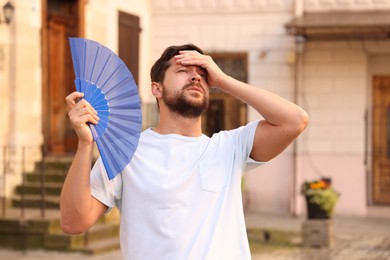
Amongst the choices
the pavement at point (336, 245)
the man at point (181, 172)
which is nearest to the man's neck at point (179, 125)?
the man at point (181, 172)

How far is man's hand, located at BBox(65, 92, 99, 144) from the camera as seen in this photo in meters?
3.05

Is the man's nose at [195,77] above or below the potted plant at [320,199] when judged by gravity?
Result: above

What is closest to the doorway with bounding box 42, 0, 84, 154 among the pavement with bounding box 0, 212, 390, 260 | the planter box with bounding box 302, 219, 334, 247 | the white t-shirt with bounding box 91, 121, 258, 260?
the pavement with bounding box 0, 212, 390, 260

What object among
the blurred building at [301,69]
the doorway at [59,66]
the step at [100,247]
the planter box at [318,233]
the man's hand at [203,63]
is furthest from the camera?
the blurred building at [301,69]

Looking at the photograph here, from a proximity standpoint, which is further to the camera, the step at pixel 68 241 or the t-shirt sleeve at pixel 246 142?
the step at pixel 68 241

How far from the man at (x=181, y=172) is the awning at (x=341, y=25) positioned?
11.8 metres

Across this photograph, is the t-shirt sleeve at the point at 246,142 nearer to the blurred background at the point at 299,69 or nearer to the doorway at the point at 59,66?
the doorway at the point at 59,66

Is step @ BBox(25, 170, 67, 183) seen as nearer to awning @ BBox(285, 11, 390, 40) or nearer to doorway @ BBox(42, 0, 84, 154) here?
doorway @ BBox(42, 0, 84, 154)

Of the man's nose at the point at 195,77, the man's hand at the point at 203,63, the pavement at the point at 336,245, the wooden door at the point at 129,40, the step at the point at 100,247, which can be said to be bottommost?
the pavement at the point at 336,245

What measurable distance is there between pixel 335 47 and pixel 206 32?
242 centimetres

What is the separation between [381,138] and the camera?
16484mm

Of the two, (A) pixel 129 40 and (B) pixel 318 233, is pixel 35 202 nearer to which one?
(B) pixel 318 233

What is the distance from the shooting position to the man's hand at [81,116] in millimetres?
3051

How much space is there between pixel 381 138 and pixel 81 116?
550 inches
